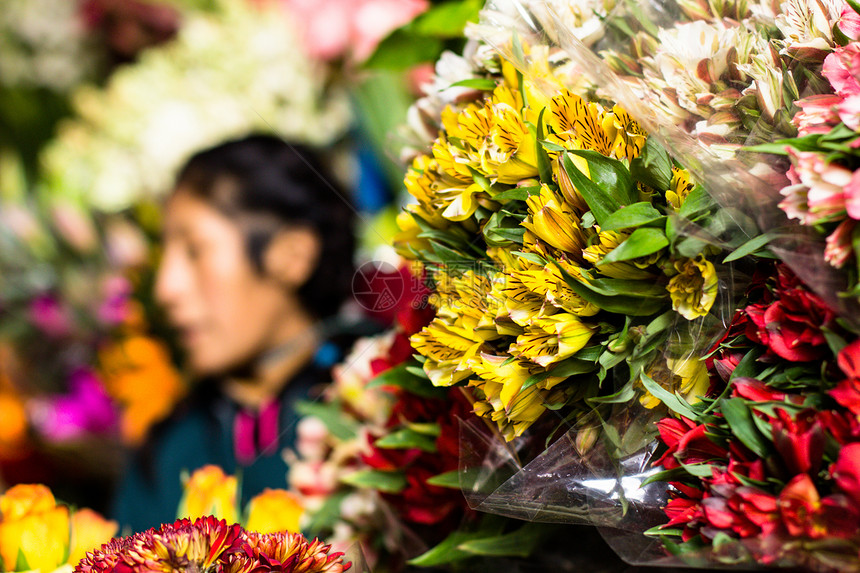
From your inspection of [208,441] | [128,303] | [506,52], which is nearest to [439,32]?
[506,52]

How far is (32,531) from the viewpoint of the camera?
1.19 ft

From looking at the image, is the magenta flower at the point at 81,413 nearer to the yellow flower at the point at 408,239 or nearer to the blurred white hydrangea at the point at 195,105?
the blurred white hydrangea at the point at 195,105

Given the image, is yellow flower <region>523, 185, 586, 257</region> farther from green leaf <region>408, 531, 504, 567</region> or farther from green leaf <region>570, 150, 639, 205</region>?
green leaf <region>408, 531, 504, 567</region>

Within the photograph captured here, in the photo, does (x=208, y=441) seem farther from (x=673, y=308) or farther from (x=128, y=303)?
(x=673, y=308)

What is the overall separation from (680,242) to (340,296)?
0.68 m

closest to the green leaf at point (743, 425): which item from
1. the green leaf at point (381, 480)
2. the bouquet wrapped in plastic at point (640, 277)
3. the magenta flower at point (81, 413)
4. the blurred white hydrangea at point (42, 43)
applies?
the bouquet wrapped in plastic at point (640, 277)

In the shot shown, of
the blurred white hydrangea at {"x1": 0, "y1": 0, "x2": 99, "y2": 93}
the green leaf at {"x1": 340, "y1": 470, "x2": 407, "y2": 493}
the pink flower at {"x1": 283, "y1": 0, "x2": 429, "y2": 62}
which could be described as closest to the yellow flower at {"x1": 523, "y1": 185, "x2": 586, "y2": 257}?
the green leaf at {"x1": 340, "y1": 470, "x2": 407, "y2": 493}

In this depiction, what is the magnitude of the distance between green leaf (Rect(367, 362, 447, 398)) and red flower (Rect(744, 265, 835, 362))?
0.57ft

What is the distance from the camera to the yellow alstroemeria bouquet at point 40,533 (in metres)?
0.36

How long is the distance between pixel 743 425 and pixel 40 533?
1.14 feet

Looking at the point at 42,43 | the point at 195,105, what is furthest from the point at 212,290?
the point at 42,43

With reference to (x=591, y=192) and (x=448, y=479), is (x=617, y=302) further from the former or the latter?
(x=448, y=479)

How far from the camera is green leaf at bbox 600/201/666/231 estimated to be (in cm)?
28

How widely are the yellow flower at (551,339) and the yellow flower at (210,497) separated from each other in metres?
0.24
